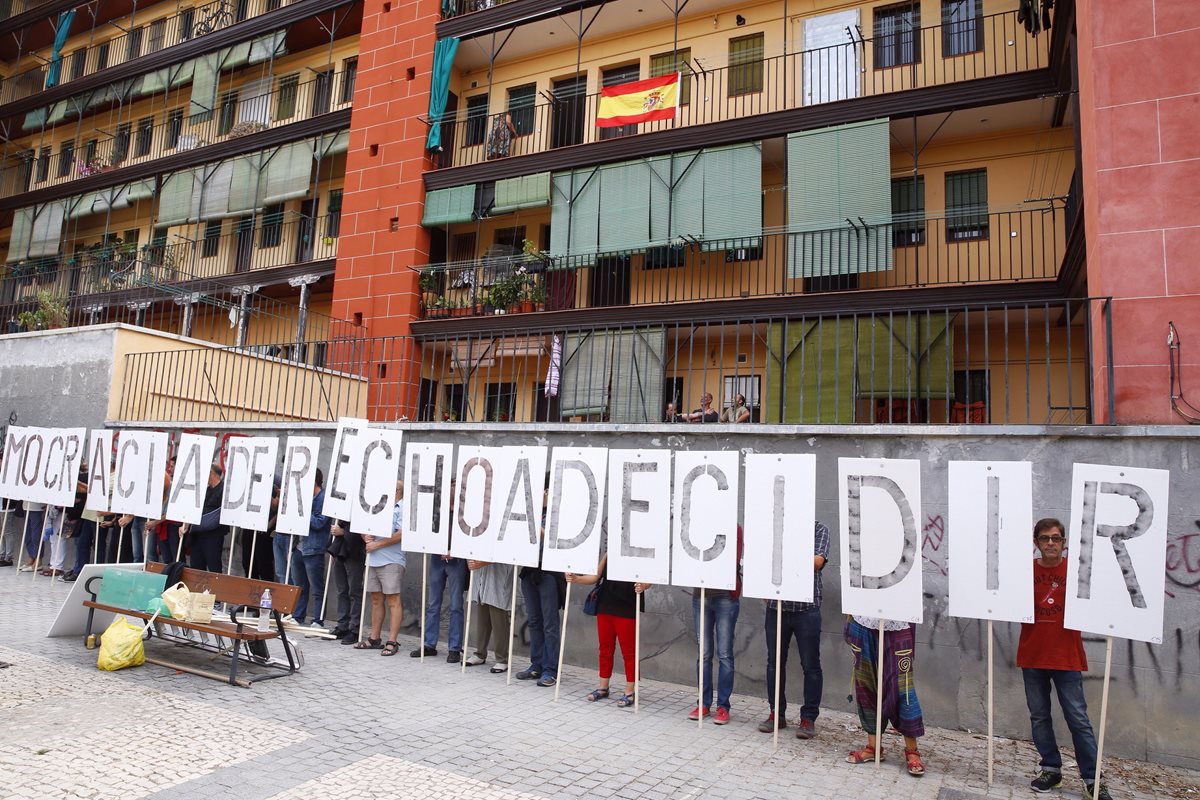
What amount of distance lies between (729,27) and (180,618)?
55.8ft

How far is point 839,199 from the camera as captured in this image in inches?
617

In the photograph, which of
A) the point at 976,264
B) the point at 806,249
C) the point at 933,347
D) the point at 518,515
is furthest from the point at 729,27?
the point at 518,515

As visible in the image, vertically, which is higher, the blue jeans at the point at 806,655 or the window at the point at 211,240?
the window at the point at 211,240

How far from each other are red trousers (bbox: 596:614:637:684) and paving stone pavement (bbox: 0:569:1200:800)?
1.25ft

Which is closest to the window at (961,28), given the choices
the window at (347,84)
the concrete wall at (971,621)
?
the concrete wall at (971,621)

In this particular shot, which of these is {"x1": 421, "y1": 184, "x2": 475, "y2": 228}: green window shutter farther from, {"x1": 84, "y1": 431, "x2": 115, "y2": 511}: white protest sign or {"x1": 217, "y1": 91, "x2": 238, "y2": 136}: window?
{"x1": 217, "y1": 91, "x2": 238, "y2": 136}: window

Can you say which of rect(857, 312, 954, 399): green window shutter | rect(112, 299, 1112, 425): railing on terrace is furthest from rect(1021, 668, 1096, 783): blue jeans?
rect(857, 312, 954, 399): green window shutter

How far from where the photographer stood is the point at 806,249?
631 inches

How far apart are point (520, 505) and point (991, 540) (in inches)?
175

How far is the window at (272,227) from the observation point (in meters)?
25.3

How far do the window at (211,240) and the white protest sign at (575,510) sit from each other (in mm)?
22942

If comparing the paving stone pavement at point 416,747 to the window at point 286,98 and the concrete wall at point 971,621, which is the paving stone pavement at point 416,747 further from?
the window at point 286,98

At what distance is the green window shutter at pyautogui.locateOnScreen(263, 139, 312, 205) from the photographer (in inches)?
923

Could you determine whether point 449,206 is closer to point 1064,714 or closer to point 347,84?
point 347,84
